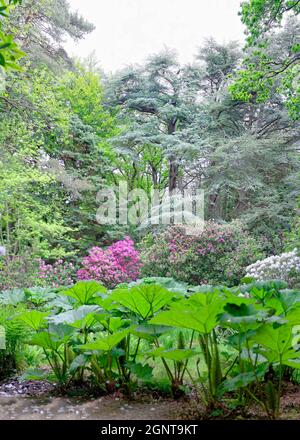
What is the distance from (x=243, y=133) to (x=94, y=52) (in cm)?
538

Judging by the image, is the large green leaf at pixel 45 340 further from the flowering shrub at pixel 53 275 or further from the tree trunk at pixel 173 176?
the tree trunk at pixel 173 176

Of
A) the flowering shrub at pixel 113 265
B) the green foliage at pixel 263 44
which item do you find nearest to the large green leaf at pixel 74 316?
the green foliage at pixel 263 44

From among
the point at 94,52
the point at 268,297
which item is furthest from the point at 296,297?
the point at 94,52

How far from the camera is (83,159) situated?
10.4 meters

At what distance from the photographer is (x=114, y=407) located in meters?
1.73

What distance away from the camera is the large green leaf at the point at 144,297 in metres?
1.61

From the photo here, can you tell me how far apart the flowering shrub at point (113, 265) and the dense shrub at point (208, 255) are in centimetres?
75

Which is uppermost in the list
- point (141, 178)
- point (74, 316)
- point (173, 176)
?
point (141, 178)

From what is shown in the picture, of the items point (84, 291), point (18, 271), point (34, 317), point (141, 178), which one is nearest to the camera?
point (34, 317)

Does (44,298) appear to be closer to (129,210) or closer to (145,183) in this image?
(129,210)

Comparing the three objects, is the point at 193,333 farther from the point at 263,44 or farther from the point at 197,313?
the point at 263,44

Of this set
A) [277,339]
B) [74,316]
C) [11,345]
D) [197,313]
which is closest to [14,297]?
[11,345]

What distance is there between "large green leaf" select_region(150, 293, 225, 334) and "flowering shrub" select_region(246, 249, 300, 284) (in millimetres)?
3844

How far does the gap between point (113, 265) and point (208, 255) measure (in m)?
1.93
